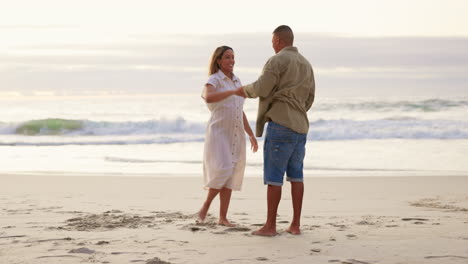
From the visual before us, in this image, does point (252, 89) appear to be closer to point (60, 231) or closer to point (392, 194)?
point (60, 231)

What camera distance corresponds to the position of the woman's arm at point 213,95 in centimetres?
560

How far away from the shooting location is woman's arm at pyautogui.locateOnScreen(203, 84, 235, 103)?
18.4 feet

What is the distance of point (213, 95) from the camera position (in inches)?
228

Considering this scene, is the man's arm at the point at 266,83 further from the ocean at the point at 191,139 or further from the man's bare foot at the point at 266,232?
the ocean at the point at 191,139

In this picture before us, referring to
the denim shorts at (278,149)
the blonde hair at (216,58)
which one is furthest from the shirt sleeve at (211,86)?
the denim shorts at (278,149)

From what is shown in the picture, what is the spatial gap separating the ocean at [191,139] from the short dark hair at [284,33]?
614 centimetres

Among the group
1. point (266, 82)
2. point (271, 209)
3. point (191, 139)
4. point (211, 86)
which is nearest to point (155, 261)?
point (271, 209)

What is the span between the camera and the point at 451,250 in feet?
16.2

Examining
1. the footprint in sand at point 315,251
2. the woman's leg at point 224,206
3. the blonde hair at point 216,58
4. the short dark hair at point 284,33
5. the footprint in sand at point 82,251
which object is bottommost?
the footprint in sand at point 82,251

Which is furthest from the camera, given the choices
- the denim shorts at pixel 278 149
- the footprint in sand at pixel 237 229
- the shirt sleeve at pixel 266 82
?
the footprint in sand at pixel 237 229

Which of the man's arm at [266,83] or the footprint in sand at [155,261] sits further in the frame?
the man's arm at [266,83]

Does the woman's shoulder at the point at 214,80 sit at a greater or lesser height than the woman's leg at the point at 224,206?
greater

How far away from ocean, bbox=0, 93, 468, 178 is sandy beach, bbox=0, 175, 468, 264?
2.51 meters

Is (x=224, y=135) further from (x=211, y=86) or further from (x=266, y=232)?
(x=266, y=232)
